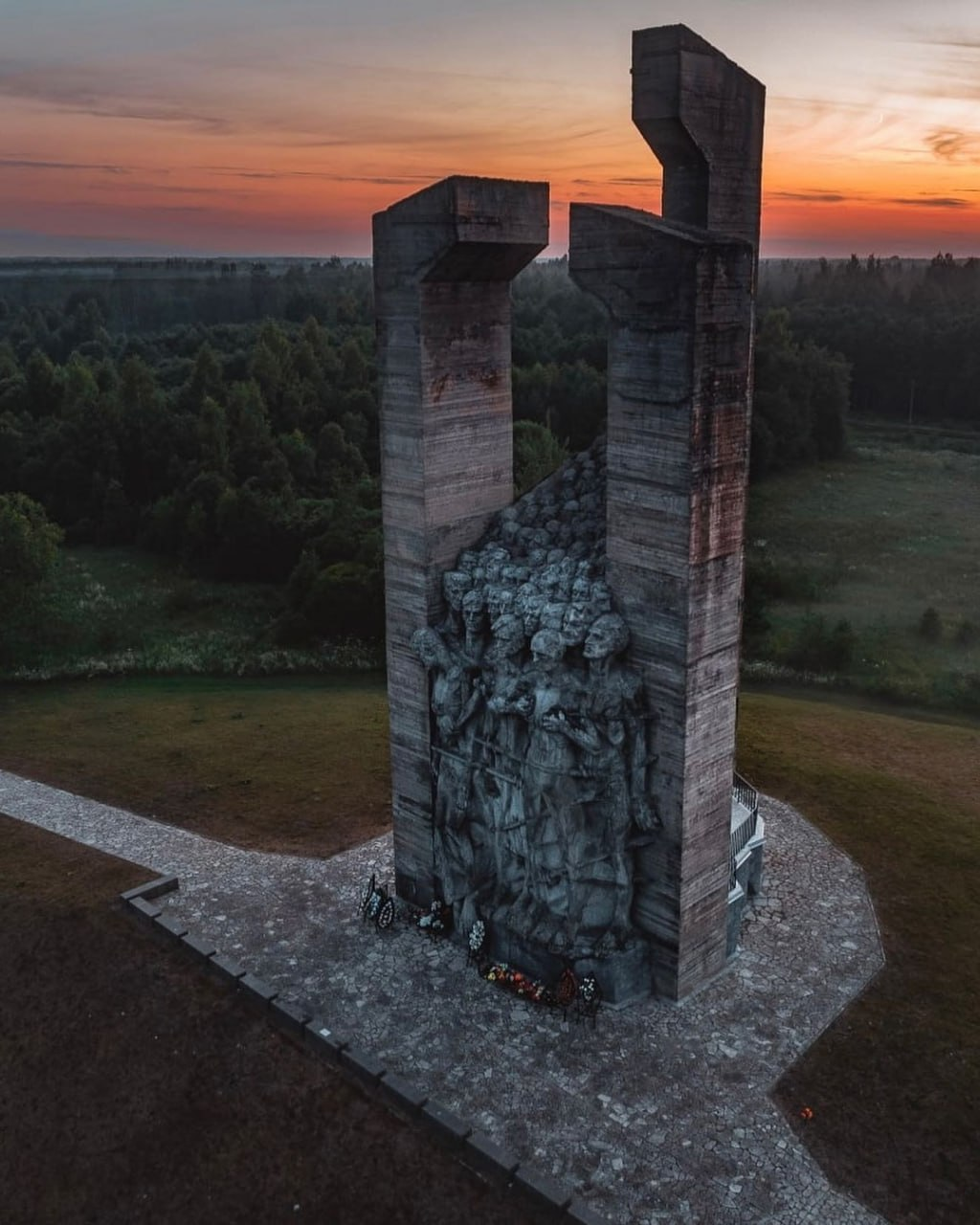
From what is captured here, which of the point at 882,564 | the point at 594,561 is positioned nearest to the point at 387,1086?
the point at 594,561

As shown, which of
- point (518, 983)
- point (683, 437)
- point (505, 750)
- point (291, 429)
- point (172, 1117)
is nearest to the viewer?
point (683, 437)

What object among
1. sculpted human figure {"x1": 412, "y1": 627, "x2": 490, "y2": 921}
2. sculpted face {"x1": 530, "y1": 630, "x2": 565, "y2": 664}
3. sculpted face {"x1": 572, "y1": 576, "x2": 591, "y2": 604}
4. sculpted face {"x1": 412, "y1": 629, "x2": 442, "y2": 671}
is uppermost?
sculpted face {"x1": 572, "y1": 576, "x2": 591, "y2": 604}

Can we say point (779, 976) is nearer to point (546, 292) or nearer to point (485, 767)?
point (485, 767)

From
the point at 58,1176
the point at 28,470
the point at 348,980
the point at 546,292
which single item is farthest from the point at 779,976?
the point at 546,292

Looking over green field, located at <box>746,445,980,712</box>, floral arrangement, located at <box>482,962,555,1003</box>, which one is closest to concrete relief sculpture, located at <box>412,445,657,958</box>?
floral arrangement, located at <box>482,962,555,1003</box>

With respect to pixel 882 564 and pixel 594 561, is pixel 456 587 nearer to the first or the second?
pixel 594 561

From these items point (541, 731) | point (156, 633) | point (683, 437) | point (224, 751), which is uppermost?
point (683, 437)

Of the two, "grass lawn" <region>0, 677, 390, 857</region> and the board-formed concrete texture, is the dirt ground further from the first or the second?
the board-formed concrete texture
